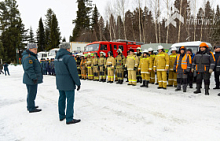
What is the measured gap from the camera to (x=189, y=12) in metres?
26.0

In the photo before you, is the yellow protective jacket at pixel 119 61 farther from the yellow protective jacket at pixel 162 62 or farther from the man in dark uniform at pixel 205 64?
the man in dark uniform at pixel 205 64

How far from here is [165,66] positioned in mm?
7645

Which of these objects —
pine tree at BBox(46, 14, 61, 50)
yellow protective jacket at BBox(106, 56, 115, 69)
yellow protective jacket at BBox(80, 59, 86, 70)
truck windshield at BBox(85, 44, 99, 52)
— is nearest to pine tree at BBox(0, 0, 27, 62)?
pine tree at BBox(46, 14, 61, 50)

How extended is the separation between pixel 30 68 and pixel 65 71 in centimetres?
142

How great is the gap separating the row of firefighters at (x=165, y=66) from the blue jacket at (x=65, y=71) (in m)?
5.19

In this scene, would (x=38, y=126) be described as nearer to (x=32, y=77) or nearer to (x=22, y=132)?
(x=22, y=132)

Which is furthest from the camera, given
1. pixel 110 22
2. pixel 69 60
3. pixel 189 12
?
pixel 110 22

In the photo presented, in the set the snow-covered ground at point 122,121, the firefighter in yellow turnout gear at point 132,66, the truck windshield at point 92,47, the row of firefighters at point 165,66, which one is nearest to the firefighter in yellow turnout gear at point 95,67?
the row of firefighters at point 165,66

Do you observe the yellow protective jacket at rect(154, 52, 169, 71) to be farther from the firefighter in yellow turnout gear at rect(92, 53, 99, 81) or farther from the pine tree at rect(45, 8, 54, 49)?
the pine tree at rect(45, 8, 54, 49)

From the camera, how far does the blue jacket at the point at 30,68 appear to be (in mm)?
4422

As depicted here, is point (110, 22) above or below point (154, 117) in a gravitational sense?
above

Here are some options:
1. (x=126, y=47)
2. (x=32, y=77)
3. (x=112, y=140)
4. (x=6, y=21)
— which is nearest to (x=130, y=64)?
(x=32, y=77)

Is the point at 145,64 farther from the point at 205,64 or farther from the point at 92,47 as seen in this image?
the point at 92,47

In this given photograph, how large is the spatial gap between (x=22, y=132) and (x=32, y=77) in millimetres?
1497
